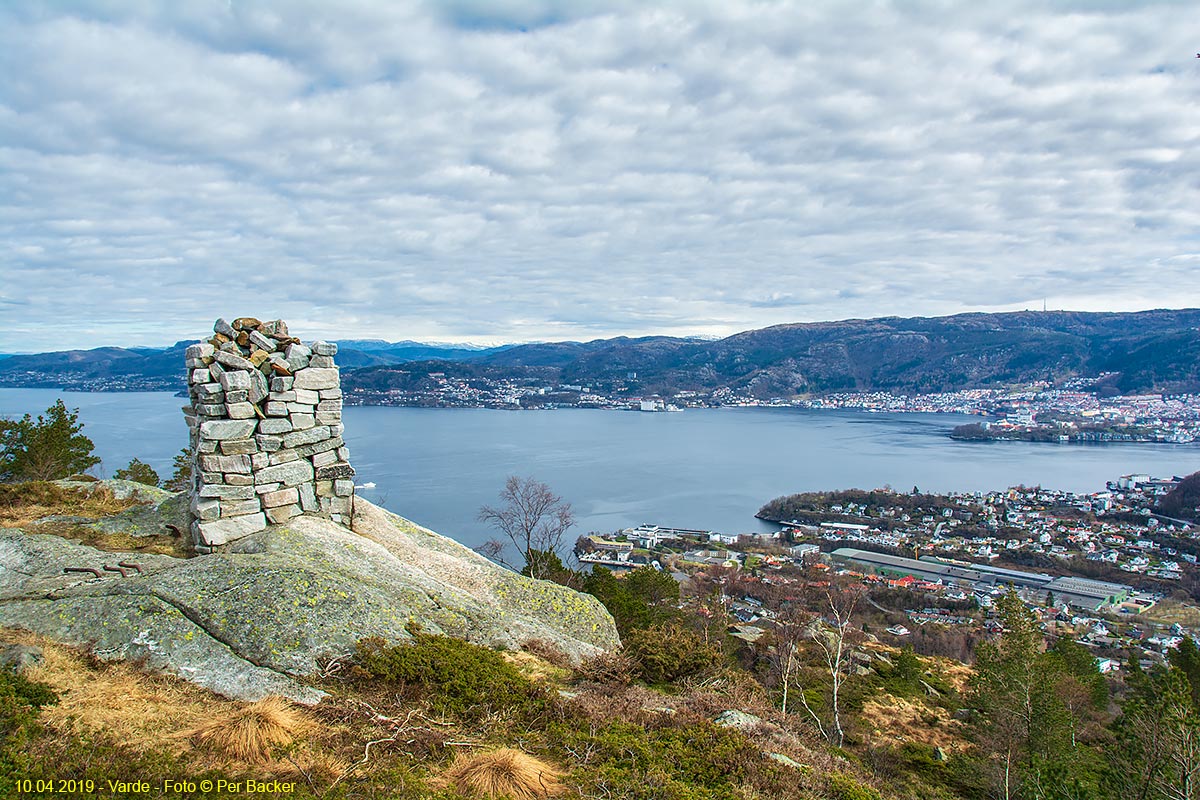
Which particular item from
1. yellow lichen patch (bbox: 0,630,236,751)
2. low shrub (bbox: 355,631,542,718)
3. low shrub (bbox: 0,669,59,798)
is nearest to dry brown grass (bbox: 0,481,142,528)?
yellow lichen patch (bbox: 0,630,236,751)

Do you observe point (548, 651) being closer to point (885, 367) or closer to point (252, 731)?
point (252, 731)

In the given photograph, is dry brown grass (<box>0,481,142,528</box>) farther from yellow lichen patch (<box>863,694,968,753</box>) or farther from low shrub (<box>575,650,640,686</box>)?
yellow lichen patch (<box>863,694,968,753</box>)

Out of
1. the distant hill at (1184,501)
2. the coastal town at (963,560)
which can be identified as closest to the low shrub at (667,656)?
the coastal town at (963,560)

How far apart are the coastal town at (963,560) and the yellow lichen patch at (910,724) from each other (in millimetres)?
6081

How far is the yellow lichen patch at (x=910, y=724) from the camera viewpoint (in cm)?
1462

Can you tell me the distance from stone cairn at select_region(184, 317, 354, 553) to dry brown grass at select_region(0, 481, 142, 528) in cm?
170

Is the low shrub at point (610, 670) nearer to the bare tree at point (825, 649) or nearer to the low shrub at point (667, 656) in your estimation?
the low shrub at point (667, 656)

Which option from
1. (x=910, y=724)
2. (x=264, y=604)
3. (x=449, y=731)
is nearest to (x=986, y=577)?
(x=910, y=724)

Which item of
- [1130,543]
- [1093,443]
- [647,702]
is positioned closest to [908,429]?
[1093,443]

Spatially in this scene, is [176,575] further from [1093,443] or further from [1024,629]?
[1093,443]

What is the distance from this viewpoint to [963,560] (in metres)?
46.0

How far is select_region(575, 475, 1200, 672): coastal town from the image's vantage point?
3108 cm

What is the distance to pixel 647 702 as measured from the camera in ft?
20.4

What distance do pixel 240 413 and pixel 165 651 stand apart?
3.96m
